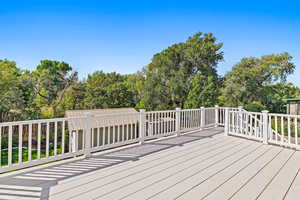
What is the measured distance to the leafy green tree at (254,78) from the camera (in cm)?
1658

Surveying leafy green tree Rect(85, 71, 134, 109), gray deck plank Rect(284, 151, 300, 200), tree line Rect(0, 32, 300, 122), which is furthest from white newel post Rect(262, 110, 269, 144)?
leafy green tree Rect(85, 71, 134, 109)

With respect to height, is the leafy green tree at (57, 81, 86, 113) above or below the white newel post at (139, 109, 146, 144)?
above

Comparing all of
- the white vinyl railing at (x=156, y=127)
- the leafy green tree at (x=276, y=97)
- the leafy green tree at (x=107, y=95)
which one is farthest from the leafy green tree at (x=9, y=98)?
the leafy green tree at (x=276, y=97)

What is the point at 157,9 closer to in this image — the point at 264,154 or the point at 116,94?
the point at 116,94

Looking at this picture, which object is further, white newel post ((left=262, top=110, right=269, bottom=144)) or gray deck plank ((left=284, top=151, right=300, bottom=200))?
white newel post ((left=262, top=110, right=269, bottom=144))

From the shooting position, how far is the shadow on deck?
2.46 metres

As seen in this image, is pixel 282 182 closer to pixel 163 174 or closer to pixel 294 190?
pixel 294 190

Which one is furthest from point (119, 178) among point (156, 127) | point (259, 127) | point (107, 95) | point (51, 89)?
point (51, 89)

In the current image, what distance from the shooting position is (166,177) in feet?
9.73

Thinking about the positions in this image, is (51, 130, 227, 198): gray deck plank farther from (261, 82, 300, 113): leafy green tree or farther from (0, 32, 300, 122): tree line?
(261, 82, 300, 113): leafy green tree

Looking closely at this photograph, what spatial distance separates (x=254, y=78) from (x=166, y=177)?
16.9 metres

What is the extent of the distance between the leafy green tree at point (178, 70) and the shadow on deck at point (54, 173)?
12.5 m

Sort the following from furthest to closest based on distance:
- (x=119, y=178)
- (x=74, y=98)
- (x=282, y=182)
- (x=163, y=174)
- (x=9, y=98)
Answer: (x=74, y=98) → (x=9, y=98) → (x=163, y=174) → (x=119, y=178) → (x=282, y=182)

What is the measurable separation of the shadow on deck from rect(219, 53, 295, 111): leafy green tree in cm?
1316
